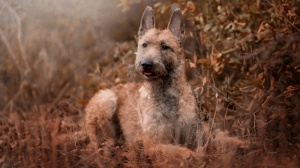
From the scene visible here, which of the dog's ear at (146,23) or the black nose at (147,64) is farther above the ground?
the dog's ear at (146,23)

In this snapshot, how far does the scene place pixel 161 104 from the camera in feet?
19.9

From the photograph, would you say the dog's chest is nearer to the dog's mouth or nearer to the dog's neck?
the dog's neck

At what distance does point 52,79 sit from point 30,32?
139cm

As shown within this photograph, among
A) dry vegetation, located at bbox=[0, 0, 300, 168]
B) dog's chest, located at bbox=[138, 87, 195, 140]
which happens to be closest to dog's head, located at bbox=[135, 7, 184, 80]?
dog's chest, located at bbox=[138, 87, 195, 140]

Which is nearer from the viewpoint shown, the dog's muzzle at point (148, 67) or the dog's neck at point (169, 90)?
the dog's muzzle at point (148, 67)

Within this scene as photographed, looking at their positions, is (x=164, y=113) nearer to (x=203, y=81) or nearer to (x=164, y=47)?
(x=203, y=81)

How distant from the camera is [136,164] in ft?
17.0

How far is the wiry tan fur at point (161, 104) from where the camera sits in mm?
5871

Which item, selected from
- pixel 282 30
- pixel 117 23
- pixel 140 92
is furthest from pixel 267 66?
pixel 117 23

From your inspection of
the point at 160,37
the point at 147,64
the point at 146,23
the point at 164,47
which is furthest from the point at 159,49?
the point at 146,23

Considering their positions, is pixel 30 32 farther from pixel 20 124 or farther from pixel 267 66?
pixel 267 66

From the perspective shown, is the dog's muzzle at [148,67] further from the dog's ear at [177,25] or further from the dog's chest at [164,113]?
the dog's ear at [177,25]

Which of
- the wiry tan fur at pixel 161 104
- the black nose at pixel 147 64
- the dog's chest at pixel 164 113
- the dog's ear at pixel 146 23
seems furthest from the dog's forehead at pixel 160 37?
the dog's chest at pixel 164 113

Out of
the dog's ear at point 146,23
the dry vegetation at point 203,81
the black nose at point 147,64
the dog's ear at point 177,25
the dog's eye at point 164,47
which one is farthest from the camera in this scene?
the dog's ear at point 146,23
